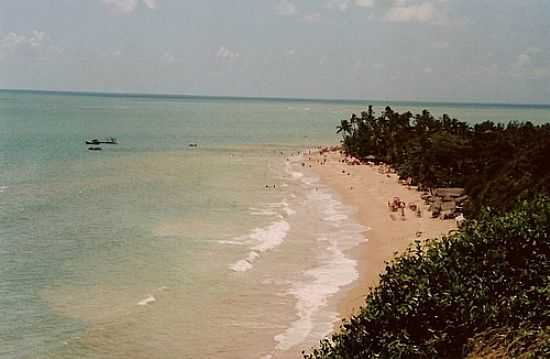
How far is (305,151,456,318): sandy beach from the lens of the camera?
2628 centimetres

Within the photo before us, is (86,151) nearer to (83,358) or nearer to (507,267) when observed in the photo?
(83,358)

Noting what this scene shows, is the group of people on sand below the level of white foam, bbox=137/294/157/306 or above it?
above

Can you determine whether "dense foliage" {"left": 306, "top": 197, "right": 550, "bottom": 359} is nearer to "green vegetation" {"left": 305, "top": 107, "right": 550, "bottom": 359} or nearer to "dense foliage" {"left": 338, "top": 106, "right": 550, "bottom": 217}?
"green vegetation" {"left": 305, "top": 107, "right": 550, "bottom": 359}

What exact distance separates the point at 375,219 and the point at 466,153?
632 inches

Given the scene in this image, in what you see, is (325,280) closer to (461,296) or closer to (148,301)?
(148,301)

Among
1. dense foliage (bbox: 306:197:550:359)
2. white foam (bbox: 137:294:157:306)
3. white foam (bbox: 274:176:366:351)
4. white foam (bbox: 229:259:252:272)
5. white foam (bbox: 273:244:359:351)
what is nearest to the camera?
dense foliage (bbox: 306:197:550:359)

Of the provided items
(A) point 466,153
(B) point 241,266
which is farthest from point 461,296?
(A) point 466,153

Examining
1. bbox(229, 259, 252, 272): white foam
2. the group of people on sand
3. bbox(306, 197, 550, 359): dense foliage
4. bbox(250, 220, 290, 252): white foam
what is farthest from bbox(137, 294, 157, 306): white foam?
the group of people on sand

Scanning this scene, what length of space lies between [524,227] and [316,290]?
10.5 meters

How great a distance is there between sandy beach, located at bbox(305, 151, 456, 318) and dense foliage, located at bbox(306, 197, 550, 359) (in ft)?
21.5

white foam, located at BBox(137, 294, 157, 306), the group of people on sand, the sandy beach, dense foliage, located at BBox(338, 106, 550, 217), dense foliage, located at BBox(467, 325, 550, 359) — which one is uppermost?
dense foliage, located at BBox(338, 106, 550, 217)

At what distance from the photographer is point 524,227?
16047 mm

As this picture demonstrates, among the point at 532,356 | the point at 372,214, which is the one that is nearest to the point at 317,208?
the point at 372,214

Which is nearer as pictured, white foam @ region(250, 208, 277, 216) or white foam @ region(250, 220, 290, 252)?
white foam @ region(250, 220, 290, 252)
